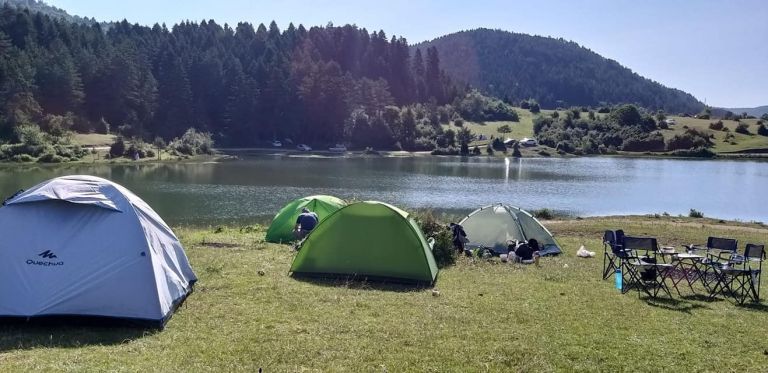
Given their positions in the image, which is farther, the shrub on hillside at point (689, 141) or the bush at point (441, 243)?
the shrub on hillside at point (689, 141)

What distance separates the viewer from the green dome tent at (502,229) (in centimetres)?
1767

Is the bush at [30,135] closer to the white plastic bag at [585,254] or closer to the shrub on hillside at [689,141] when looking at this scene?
the white plastic bag at [585,254]

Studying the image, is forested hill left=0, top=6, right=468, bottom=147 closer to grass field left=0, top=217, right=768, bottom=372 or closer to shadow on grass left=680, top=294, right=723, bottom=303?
grass field left=0, top=217, right=768, bottom=372

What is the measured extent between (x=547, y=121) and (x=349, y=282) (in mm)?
129681

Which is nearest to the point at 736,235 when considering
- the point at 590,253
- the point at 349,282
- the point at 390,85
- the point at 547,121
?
the point at 590,253

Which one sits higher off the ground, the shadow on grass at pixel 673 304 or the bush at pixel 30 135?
the bush at pixel 30 135

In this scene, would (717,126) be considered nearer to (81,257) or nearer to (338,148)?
(338,148)

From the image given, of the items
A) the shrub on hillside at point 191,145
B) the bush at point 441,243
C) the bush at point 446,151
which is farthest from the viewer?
the bush at point 446,151

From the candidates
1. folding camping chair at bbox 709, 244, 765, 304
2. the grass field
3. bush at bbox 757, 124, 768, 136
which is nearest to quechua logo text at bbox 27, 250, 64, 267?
the grass field

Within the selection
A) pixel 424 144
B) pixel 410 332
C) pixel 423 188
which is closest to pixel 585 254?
pixel 410 332

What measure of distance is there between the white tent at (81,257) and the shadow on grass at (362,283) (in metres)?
3.17

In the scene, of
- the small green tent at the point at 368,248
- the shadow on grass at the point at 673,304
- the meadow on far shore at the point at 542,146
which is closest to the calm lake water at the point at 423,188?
the small green tent at the point at 368,248

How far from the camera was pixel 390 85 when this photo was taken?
5891 inches

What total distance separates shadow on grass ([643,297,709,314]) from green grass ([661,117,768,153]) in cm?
11879
